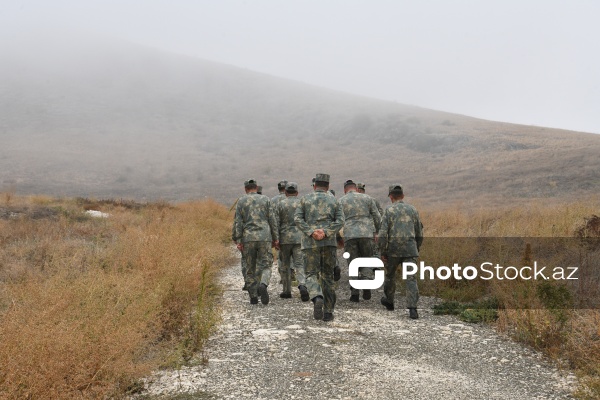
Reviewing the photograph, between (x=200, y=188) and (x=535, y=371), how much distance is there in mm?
35684

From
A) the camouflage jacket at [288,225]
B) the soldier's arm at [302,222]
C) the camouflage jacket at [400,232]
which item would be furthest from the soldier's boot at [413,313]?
the camouflage jacket at [288,225]

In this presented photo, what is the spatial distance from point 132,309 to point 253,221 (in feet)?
12.4

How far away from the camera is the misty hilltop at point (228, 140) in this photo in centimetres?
3556

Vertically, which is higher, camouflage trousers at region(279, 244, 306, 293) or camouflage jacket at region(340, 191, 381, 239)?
camouflage jacket at region(340, 191, 381, 239)

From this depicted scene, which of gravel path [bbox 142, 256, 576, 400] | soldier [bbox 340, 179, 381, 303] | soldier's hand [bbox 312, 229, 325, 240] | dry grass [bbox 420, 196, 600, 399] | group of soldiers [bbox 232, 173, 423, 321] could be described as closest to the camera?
gravel path [bbox 142, 256, 576, 400]

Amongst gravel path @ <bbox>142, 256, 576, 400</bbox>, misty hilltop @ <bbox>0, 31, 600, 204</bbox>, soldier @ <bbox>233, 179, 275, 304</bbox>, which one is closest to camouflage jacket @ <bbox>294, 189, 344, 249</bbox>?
gravel path @ <bbox>142, 256, 576, 400</bbox>

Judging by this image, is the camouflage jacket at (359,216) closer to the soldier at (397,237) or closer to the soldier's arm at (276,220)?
the soldier at (397,237)

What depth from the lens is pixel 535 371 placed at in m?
5.42

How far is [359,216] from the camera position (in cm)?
930

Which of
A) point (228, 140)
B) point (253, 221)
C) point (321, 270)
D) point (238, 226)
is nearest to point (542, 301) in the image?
point (321, 270)

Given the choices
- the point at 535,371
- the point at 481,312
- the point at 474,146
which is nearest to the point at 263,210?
the point at 481,312

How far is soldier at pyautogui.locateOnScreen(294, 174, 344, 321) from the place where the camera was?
7.53 metres

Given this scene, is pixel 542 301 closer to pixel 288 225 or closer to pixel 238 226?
pixel 288 225

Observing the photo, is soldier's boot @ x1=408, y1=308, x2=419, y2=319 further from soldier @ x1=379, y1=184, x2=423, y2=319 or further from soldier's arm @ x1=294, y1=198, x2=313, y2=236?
soldier's arm @ x1=294, y1=198, x2=313, y2=236
